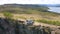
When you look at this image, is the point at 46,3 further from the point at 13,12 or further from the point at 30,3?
the point at 13,12

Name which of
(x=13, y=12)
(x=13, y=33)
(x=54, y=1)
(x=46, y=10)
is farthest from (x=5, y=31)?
(x=54, y=1)

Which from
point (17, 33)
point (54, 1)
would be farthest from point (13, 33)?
point (54, 1)

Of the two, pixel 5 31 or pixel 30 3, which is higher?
pixel 30 3

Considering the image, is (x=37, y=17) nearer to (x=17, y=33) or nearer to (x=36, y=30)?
(x=36, y=30)

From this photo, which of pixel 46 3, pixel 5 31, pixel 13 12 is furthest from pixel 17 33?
pixel 46 3

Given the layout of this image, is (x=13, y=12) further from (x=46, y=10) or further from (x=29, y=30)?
(x=46, y=10)

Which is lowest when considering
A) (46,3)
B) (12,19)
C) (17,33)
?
(17,33)

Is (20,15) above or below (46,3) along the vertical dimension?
below
